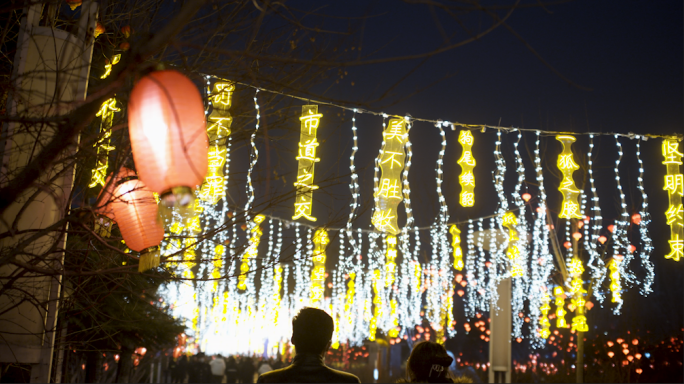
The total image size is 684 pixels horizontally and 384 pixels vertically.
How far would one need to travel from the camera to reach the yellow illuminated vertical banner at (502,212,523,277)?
11.5 m

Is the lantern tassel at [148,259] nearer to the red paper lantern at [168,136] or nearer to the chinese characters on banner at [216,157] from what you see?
the red paper lantern at [168,136]

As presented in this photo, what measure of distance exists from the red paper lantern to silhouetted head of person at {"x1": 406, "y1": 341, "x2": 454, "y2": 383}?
179 centimetres

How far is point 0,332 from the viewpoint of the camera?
3197 millimetres

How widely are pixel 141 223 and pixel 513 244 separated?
1047 centimetres

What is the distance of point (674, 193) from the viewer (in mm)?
7969

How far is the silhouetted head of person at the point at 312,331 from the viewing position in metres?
2.56

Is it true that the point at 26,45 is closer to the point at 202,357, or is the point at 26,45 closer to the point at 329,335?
the point at 329,335

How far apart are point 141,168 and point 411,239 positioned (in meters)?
15.5

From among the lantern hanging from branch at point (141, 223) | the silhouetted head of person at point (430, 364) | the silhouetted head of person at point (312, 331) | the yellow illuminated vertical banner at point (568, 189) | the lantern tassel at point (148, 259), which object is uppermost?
the yellow illuminated vertical banner at point (568, 189)

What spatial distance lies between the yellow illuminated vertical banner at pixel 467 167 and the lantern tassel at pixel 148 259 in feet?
19.0


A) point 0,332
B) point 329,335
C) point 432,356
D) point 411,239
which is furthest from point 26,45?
point 411,239

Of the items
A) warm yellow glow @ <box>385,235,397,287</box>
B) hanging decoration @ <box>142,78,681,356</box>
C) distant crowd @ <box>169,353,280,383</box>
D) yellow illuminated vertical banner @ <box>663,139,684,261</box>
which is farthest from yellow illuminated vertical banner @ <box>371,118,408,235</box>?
distant crowd @ <box>169,353,280,383</box>

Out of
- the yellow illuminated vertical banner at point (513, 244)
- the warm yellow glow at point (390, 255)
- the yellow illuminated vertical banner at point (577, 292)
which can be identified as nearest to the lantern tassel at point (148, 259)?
the yellow illuminated vertical banner at point (513, 244)

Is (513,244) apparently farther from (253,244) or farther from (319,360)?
(319,360)
